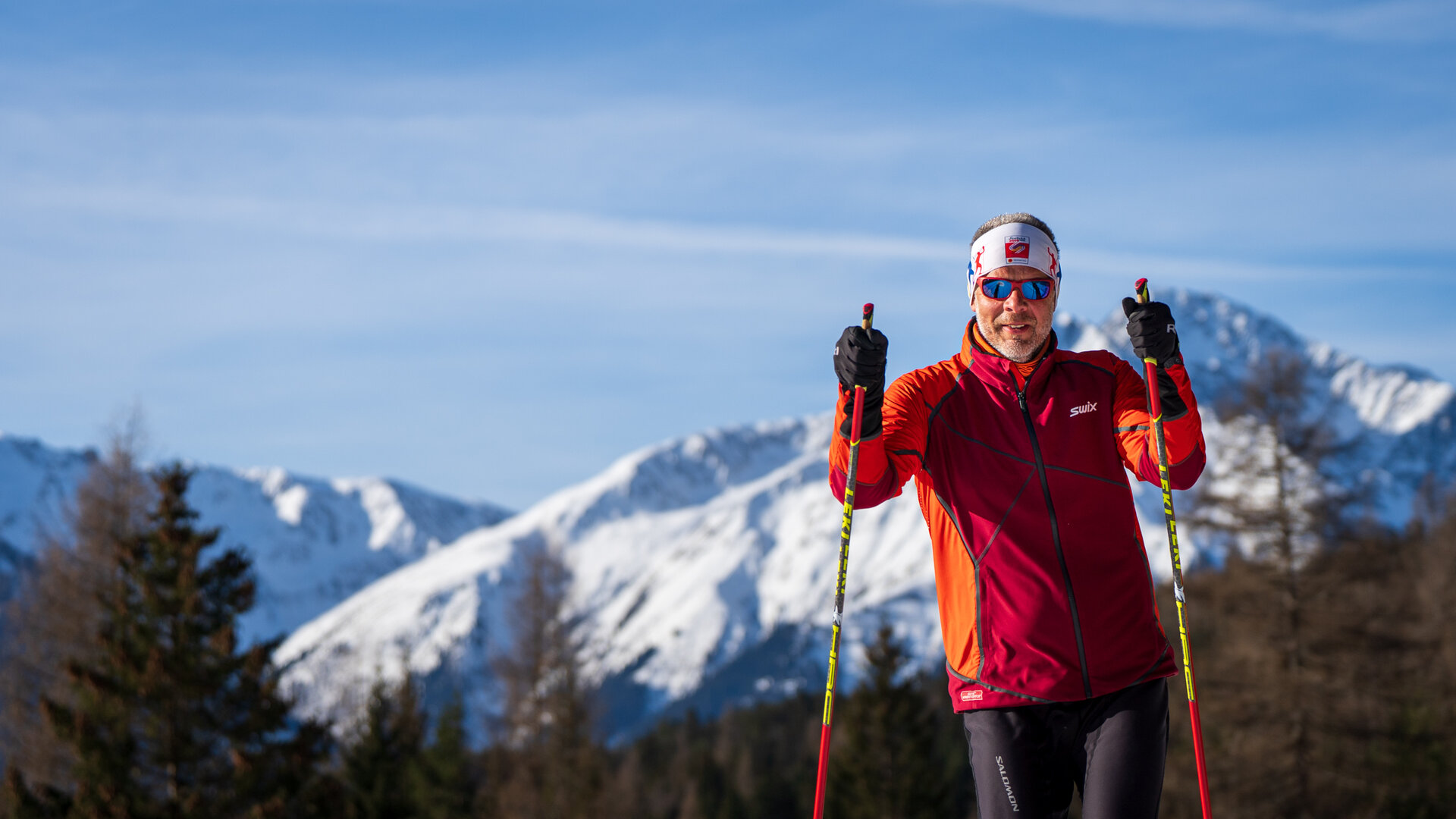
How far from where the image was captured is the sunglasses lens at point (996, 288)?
15.6 ft

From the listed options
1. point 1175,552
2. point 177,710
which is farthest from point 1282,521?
point 1175,552

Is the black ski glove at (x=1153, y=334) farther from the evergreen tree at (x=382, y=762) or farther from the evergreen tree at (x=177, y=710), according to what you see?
the evergreen tree at (x=382, y=762)

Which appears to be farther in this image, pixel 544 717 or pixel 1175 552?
pixel 544 717

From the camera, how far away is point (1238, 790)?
23.4 metres

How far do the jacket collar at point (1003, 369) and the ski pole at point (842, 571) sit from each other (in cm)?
43

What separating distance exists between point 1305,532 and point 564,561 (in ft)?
78.1

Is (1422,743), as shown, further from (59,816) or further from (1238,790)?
(59,816)

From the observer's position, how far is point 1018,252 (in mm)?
4746

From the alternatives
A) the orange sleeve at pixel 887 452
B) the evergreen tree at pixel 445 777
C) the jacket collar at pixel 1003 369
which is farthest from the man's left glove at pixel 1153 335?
the evergreen tree at pixel 445 777

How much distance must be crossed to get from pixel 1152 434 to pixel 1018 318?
0.61 meters

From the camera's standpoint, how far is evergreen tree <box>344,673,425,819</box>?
33469 millimetres

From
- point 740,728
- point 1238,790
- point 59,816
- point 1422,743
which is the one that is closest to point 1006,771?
point 59,816

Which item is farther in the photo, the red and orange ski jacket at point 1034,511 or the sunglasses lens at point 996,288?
the sunglasses lens at point 996,288

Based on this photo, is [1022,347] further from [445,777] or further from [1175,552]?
[445,777]
